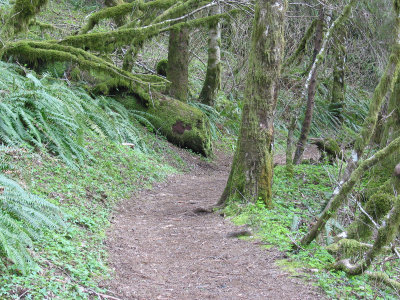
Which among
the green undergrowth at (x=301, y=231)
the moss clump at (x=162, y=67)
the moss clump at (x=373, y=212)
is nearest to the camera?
the green undergrowth at (x=301, y=231)

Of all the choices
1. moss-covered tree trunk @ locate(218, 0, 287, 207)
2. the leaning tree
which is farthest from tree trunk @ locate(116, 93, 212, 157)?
moss-covered tree trunk @ locate(218, 0, 287, 207)

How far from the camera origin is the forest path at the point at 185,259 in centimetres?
424

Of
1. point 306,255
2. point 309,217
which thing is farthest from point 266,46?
point 306,255

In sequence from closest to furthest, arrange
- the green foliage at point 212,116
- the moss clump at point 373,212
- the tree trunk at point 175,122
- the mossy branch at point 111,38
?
the moss clump at point 373,212 → the mossy branch at point 111,38 → the tree trunk at point 175,122 → the green foliage at point 212,116

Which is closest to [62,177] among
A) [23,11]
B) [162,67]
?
[23,11]

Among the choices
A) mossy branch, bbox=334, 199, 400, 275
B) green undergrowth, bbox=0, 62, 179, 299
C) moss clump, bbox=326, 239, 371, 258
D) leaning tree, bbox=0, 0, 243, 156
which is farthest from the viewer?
leaning tree, bbox=0, 0, 243, 156

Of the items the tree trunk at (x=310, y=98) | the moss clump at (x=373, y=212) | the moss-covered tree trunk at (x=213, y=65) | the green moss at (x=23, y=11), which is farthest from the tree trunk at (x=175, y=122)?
the moss clump at (x=373, y=212)

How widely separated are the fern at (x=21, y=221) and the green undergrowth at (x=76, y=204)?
0.37 feet

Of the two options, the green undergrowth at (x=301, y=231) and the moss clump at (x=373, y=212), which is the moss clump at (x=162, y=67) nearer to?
the green undergrowth at (x=301, y=231)

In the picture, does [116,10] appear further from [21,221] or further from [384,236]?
[384,236]

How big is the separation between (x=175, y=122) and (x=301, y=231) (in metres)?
7.16

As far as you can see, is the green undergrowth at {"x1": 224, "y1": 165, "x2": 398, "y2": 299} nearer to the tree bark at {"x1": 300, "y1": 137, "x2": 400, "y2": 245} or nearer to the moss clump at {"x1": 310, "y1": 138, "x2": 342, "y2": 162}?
the tree bark at {"x1": 300, "y1": 137, "x2": 400, "y2": 245}

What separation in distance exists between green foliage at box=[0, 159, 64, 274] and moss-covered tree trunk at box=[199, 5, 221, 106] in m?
11.4

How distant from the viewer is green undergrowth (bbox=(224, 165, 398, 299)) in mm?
4090
